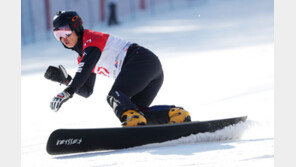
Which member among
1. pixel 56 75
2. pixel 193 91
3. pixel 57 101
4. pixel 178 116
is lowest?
pixel 193 91

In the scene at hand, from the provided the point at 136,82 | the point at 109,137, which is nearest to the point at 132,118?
the point at 109,137

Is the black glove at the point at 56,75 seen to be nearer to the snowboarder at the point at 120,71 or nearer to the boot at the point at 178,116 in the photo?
the snowboarder at the point at 120,71

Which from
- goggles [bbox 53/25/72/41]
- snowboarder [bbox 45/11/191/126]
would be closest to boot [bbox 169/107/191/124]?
snowboarder [bbox 45/11/191/126]

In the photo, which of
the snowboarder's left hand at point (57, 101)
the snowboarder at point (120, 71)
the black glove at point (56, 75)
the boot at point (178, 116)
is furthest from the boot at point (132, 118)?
the black glove at point (56, 75)

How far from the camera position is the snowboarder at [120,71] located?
167 inches

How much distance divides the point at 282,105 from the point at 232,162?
1057mm

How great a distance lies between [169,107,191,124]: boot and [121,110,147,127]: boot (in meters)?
0.35

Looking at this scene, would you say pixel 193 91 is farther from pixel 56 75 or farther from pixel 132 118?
pixel 132 118

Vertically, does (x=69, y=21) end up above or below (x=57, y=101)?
above

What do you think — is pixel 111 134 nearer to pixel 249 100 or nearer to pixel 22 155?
pixel 22 155

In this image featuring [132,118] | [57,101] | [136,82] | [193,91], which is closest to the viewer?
[57,101]

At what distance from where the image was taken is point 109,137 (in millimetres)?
4074

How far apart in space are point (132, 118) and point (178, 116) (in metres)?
0.50

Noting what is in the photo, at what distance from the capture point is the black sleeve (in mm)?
4195
